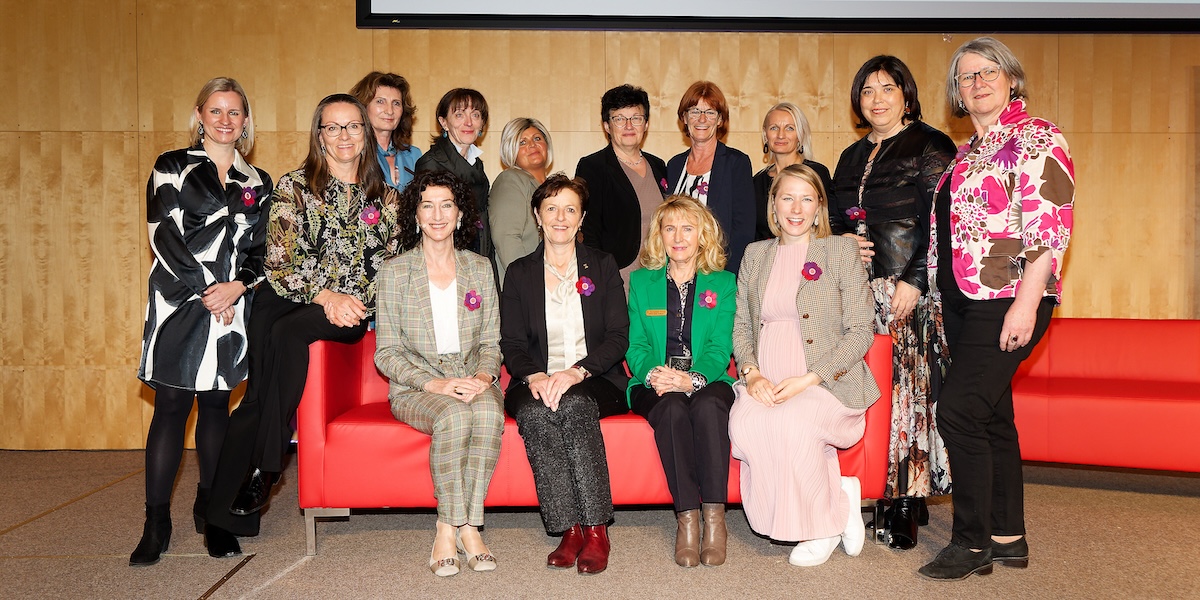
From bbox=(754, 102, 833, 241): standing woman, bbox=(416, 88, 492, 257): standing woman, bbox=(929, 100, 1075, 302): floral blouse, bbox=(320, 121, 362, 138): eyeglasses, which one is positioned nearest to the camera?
bbox=(929, 100, 1075, 302): floral blouse

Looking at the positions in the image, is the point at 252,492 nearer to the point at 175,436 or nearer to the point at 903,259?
the point at 175,436

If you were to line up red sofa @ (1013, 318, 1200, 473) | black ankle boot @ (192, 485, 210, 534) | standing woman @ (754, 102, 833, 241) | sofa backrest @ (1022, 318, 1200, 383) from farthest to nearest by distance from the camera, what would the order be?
sofa backrest @ (1022, 318, 1200, 383) < standing woman @ (754, 102, 833, 241) < red sofa @ (1013, 318, 1200, 473) < black ankle boot @ (192, 485, 210, 534)

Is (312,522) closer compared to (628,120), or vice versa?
(312,522)

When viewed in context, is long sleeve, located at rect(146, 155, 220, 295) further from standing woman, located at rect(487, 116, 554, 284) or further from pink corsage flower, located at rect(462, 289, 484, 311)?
standing woman, located at rect(487, 116, 554, 284)

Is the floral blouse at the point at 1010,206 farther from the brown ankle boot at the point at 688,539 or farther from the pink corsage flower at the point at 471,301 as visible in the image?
the pink corsage flower at the point at 471,301

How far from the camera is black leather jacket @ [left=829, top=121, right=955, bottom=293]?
113 inches

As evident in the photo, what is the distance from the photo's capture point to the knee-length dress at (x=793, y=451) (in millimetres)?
2693

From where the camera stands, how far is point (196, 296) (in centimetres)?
293

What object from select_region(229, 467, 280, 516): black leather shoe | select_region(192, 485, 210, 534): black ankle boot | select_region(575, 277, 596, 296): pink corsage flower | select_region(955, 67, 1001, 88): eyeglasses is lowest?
select_region(192, 485, 210, 534): black ankle boot

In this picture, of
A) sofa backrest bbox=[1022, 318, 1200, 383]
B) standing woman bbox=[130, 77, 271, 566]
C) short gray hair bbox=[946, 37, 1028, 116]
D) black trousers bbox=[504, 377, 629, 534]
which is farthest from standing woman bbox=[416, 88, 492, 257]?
sofa backrest bbox=[1022, 318, 1200, 383]

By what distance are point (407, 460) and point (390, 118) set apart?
5.35ft

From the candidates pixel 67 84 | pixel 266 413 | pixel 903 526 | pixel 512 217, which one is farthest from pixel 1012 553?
pixel 67 84

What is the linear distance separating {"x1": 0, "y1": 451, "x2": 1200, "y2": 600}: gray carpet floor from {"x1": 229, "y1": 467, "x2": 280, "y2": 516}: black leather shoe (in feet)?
0.55

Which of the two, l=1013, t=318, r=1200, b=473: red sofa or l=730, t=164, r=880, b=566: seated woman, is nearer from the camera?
l=730, t=164, r=880, b=566: seated woman
